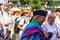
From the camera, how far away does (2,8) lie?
7711 mm

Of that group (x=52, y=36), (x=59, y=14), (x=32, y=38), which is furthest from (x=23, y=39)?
(x=59, y=14)

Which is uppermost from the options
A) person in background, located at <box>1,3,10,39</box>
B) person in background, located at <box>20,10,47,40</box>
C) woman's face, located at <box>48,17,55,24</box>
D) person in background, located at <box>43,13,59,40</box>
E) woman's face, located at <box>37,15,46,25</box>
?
woman's face, located at <box>37,15,46,25</box>

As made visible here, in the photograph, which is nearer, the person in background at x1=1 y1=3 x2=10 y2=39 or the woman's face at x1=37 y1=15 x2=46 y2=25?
the woman's face at x1=37 y1=15 x2=46 y2=25

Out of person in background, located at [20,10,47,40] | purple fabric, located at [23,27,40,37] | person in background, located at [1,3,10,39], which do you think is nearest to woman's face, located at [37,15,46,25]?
person in background, located at [20,10,47,40]

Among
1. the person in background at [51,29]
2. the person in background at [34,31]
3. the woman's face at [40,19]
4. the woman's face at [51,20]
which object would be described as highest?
the woman's face at [40,19]

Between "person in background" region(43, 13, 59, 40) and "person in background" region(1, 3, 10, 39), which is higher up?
"person in background" region(43, 13, 59, 40)

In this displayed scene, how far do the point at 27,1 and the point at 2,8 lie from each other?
110 cm

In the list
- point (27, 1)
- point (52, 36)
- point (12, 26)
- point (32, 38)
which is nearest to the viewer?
point (32, 38)

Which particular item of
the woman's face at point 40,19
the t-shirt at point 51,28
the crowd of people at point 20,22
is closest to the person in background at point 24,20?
the crowd of people at point 20,22

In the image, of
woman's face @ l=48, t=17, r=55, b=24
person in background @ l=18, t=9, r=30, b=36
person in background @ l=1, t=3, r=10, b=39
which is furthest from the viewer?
person in background @ l=1, t=3, r=10, b=39

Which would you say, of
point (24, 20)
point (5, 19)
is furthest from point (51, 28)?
point (5, 19)

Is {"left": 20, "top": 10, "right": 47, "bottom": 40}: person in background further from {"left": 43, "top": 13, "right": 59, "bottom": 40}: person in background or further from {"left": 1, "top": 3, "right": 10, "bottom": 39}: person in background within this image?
{"left": 1, "top": 3, "right": 10, "bottom": 39}: person in background

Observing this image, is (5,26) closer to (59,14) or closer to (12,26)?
(12,26)

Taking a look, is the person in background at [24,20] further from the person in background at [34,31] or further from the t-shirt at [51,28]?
the person in background at [34,31]
